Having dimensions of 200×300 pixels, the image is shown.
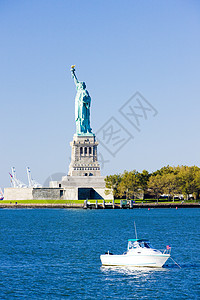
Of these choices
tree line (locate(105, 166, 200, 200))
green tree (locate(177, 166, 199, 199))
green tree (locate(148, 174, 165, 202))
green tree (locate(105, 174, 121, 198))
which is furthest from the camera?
green tree (locate(177, 166, 199, 199))

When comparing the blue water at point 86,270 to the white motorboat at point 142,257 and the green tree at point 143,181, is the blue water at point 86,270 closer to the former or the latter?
the white motorboat at point 142,257

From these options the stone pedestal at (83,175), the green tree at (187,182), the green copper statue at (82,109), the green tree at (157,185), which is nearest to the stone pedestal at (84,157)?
the stone pedestal at (83,175)

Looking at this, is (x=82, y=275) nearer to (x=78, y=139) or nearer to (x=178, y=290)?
(x=178, y=290)

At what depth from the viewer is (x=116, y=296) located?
40.8 meters

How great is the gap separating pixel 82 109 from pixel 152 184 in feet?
97.1

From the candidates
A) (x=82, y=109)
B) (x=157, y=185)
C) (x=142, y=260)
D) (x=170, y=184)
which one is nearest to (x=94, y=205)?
(x=157, y=185)

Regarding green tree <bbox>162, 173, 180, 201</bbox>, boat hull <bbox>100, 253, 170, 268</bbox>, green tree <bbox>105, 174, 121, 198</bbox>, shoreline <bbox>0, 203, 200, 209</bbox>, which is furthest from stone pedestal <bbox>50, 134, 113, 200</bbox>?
boat hull <bbox>100, 253, 170, 268</bbox>

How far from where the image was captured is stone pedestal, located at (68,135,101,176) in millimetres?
162875

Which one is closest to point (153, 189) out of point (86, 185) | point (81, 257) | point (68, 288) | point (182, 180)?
point (182, 180)

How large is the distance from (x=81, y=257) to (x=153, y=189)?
352 ft

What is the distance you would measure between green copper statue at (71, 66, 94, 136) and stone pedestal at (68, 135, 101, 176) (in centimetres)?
273

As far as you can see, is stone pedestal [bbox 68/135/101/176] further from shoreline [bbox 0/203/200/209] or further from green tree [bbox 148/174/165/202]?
shoreline [bbox 0/203/200/209]

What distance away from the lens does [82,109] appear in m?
168

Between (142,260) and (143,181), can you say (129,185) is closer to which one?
(143,181)
